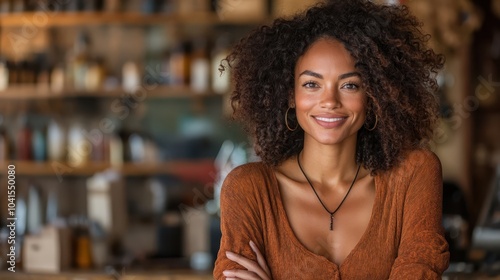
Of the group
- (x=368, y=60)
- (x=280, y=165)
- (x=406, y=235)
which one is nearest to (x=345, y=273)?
(x=406, y=235)

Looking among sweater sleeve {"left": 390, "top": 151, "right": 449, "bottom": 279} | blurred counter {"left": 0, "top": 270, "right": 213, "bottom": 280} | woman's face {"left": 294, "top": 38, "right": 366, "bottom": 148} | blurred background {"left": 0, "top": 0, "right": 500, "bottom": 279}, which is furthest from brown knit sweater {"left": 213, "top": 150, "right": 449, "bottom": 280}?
blurred background {"left": 0, "top": 0, "right": 500, "bottom": 279}

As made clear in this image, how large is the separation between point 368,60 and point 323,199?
0.33m

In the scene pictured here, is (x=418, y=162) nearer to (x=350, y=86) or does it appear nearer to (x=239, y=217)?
(x=350, y=86)

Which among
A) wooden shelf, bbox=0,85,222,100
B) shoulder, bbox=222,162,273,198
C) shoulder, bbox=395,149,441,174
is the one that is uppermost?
wooden shelf, bbox=0,85,222,100

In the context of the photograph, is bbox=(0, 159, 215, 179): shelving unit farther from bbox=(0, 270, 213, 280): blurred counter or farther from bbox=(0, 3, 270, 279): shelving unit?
bbox=(0, 270, 213, 280): blurred counter

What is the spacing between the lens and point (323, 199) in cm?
194

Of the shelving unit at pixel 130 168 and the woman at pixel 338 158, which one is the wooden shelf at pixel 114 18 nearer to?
the shelving unit at pixel 130 168

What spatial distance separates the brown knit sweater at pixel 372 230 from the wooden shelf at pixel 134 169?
264 centimetres

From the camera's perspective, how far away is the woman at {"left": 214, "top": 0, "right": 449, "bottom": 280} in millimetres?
1843

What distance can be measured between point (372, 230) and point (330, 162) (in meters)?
0.19

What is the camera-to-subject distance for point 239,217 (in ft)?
6.17

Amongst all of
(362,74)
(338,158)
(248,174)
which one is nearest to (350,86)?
(362,74)

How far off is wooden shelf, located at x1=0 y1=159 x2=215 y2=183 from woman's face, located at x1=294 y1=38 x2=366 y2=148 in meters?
2.74

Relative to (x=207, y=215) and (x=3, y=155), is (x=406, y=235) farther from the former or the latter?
(x=3, y=155)
